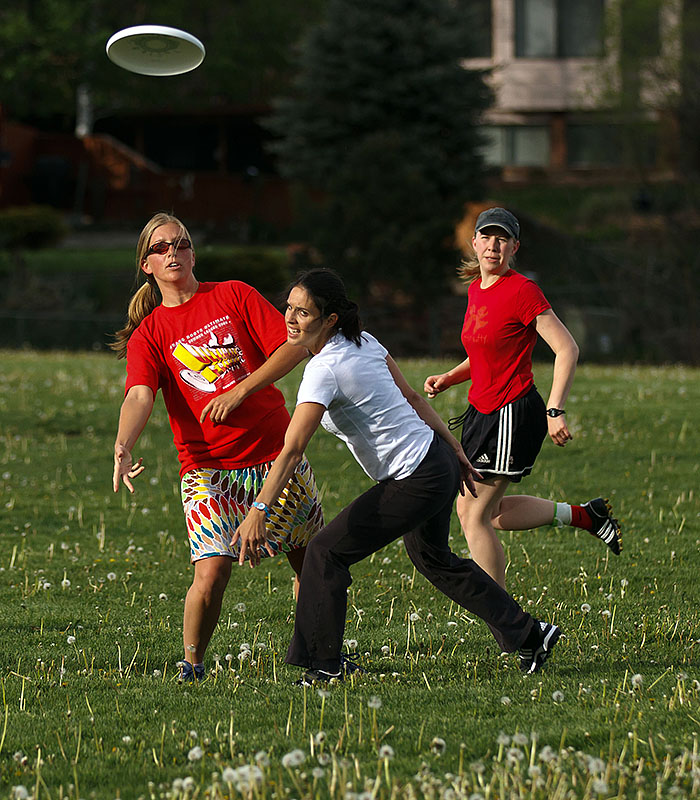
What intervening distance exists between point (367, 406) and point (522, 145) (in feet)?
154

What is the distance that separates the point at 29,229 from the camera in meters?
33.5

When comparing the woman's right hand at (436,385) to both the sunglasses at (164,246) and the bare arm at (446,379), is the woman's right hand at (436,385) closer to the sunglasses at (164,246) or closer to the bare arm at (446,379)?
the bare arm at (446,379)

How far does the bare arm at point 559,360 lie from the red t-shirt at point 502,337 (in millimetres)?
71

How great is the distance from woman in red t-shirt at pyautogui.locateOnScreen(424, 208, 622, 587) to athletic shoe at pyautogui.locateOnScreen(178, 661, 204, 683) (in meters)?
1.68

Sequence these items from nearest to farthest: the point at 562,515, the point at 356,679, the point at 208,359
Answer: the point at 356,679 < the point at 208,359 < the point at 562,515

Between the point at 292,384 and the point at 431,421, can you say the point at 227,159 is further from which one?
the point at 431,421

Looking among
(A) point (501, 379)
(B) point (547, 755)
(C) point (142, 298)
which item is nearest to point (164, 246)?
(C) point (142, 298)

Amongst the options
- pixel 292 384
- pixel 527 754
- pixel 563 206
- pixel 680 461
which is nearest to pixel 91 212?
pixel 563 206

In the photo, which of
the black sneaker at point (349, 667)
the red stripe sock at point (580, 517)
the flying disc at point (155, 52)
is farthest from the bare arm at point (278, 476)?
the flying disc at point (155, 52)

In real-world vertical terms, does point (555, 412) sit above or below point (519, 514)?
above

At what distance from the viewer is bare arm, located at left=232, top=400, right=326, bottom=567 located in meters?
5.04

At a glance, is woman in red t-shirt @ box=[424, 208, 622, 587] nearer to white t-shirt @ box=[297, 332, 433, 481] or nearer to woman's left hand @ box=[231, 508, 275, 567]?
white t-shirt @ box=[297, 332, 433, 481]

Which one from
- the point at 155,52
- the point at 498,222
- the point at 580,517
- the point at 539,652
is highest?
the point at 155,52

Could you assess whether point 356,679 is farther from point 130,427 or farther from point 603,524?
point 603,524
